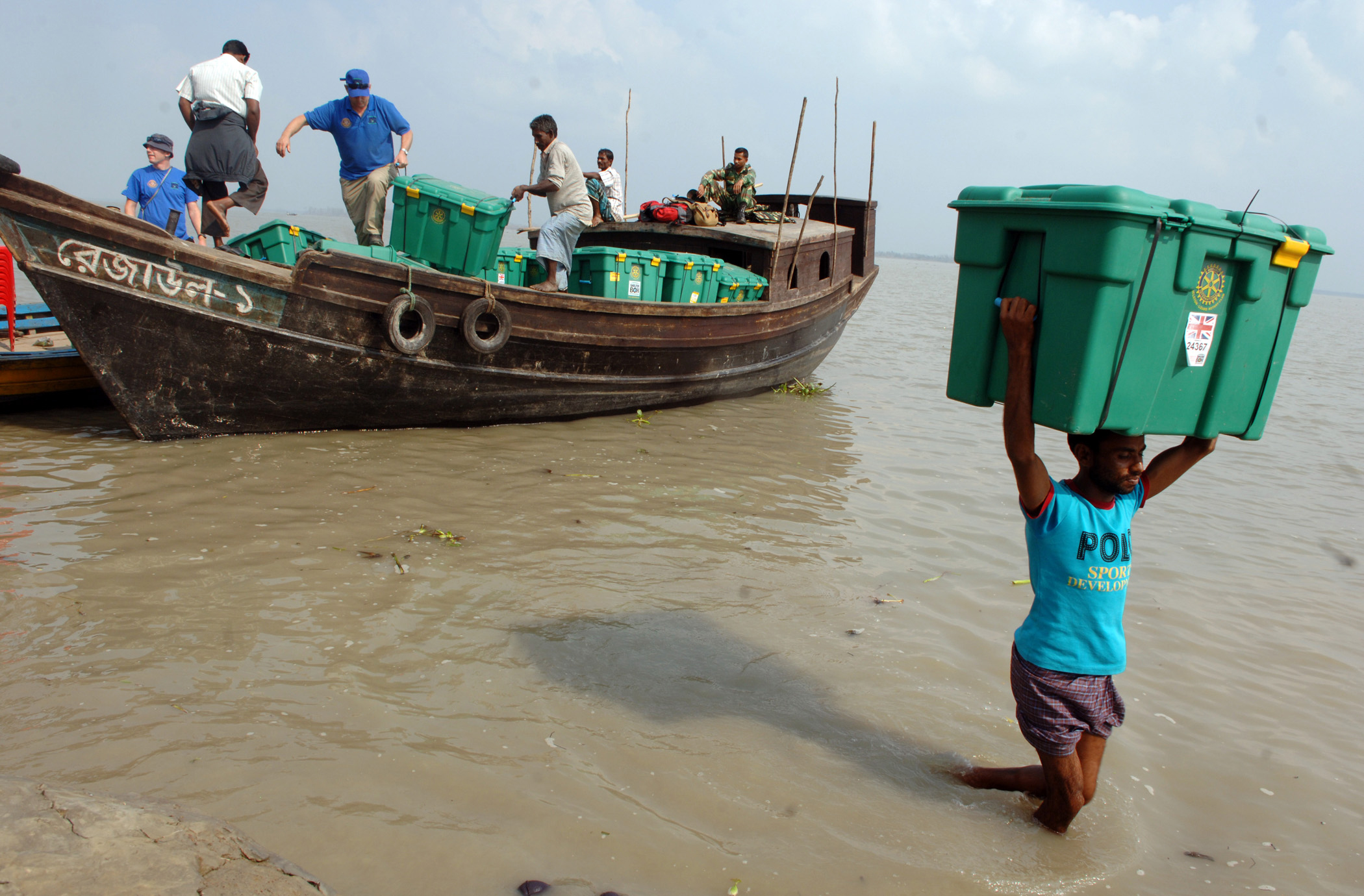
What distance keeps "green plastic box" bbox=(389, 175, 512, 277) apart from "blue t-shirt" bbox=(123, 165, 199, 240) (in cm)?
246

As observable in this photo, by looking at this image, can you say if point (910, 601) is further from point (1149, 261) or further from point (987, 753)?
point (1149, 261)

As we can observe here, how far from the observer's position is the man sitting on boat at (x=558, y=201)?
7.68m

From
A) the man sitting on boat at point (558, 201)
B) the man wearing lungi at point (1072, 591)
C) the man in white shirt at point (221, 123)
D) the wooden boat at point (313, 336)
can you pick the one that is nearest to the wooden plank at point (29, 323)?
the man in white shirt at point (221, 123)

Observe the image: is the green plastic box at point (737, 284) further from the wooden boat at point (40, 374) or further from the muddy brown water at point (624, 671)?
the wooden boat at point (40, 374)

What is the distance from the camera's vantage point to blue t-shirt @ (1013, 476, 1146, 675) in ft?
8.61

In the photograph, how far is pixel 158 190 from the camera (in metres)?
7.96

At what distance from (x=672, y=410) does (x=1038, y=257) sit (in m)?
6.61

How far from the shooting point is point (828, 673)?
12.5ft

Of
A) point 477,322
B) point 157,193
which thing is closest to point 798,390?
Result: point 477,322

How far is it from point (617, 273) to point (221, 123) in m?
3.58

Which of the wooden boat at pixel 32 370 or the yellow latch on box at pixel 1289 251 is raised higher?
the yellow latch on box at pixel 1289 251

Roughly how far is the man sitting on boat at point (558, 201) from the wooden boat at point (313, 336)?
660 mm

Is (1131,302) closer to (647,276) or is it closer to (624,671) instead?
(624,671)

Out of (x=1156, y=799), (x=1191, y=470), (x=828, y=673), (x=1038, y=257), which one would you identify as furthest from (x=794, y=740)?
(x=1191, y=470)
